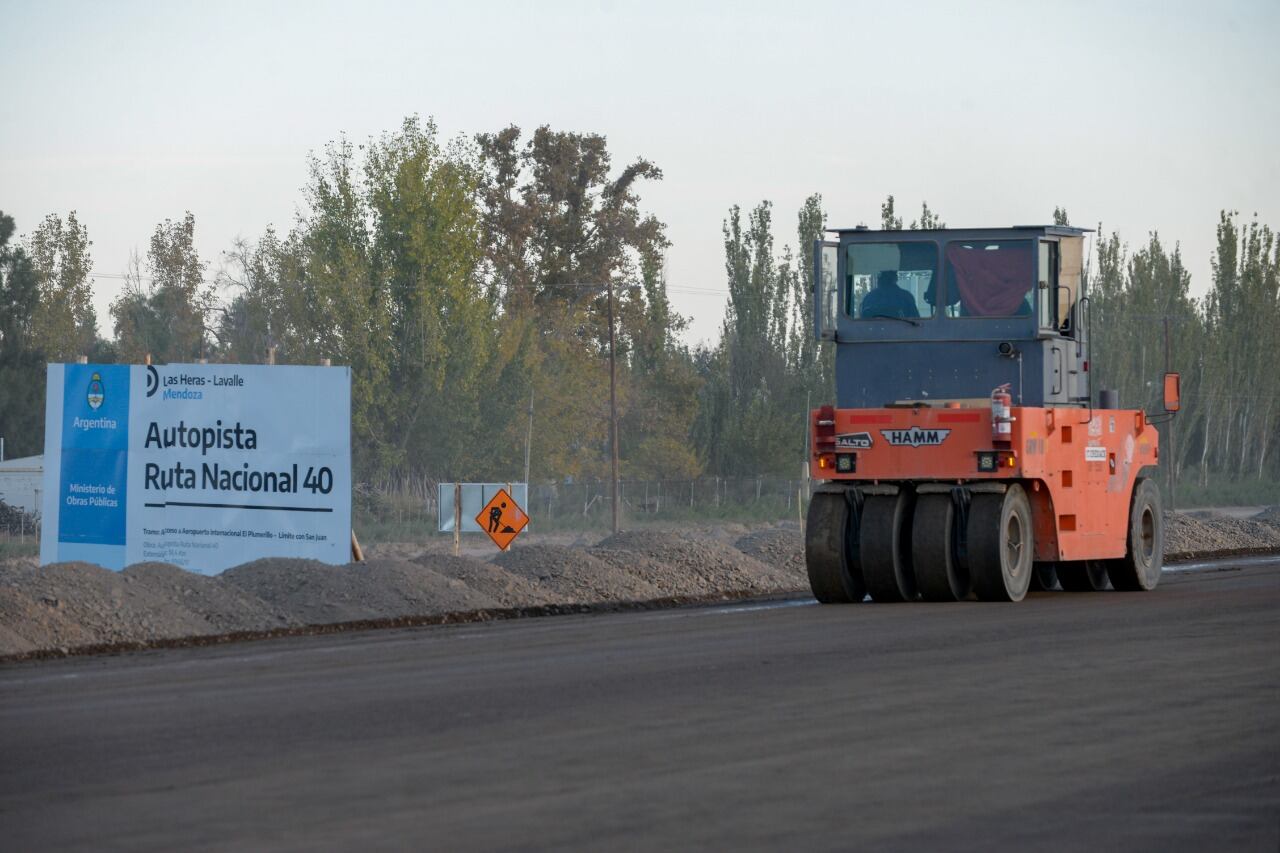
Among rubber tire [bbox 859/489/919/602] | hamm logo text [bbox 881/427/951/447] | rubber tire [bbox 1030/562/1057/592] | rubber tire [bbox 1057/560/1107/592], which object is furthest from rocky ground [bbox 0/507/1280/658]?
hamm logo text [bbox 881/427/951/447]

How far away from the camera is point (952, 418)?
19.6 metres

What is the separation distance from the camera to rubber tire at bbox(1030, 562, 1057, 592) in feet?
75.2

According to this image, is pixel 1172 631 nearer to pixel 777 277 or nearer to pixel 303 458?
pixel 303 458

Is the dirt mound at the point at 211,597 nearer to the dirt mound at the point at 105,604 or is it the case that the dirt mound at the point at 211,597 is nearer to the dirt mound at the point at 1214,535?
the dirt mound at the point at 105,604

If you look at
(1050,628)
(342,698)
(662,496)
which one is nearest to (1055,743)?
(342,698)

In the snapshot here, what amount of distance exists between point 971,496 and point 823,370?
58889 mm

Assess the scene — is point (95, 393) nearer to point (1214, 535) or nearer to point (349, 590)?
point (349, 590)

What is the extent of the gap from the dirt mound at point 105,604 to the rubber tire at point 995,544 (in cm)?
763

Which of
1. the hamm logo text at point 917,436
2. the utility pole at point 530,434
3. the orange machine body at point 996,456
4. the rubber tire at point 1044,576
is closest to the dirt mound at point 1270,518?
the rubber tire at point 1044,576

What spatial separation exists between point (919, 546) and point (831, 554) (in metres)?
0.93

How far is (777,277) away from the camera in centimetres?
7844

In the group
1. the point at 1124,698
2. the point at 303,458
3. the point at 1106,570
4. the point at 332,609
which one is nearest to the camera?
the point at 1124,698

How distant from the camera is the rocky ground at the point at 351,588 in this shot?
17.1m

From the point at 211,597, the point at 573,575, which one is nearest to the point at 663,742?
the point at 211,597
